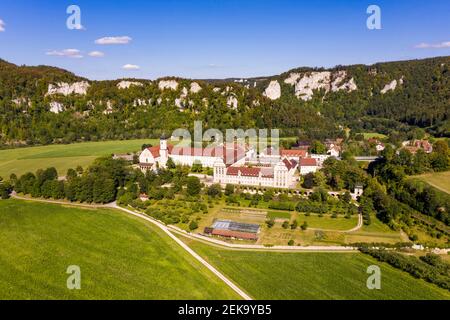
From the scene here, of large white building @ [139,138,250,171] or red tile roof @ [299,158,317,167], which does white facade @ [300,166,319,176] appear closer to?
red tile roof @ [299,158,317,167]

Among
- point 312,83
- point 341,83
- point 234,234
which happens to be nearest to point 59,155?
point 234,234

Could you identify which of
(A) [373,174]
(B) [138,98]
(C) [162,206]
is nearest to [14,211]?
(C) [162,206]

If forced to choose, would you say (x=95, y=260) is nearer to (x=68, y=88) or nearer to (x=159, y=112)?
(x=159, y=112)

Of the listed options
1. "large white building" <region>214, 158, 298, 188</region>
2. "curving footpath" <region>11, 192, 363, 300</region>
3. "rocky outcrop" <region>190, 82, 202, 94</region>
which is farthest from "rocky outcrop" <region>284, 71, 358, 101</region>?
"curving footpath" <region>11, 192, 363, 300</region>

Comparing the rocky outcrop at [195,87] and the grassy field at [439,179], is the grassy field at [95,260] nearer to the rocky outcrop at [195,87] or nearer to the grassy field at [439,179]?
the grassy field at [439,179]

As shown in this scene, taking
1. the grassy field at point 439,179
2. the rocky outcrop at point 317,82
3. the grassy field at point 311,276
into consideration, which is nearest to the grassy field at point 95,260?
the grassy field at point 311,276

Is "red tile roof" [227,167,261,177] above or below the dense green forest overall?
below
